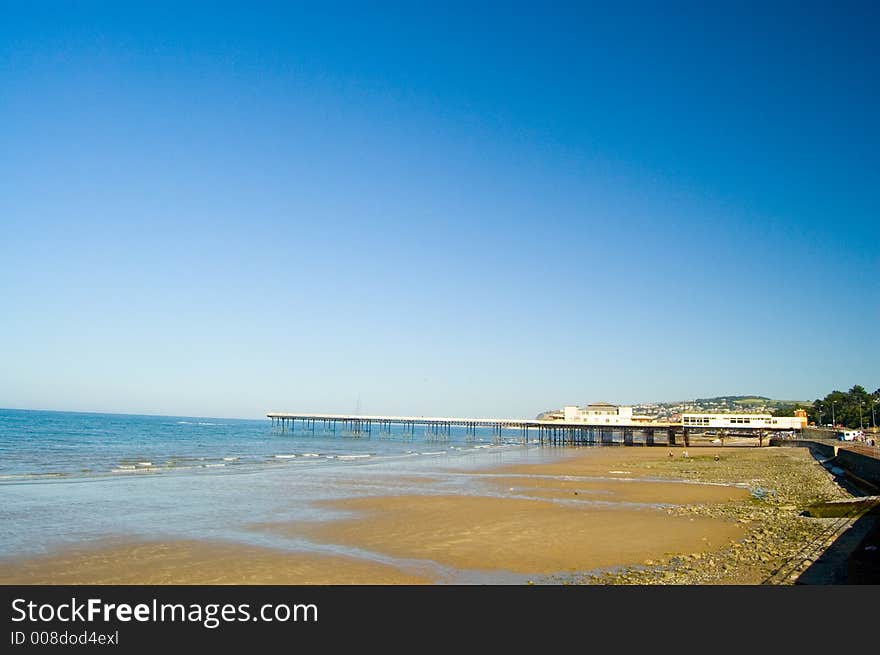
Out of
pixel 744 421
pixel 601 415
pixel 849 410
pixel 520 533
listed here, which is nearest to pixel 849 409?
pixel 849 410

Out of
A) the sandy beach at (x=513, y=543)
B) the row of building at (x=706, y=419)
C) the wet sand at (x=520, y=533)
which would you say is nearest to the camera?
the sandy beach at (x=513, y=543)

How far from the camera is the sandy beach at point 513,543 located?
39.4 feet

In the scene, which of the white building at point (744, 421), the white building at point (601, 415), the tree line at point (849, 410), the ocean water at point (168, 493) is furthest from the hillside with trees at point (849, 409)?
the ocean water at point (168, 493)

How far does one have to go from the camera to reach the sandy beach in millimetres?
12023

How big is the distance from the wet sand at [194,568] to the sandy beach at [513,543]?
23 mm

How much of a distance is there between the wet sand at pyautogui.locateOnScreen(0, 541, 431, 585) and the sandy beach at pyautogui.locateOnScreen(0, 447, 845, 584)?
2 cm

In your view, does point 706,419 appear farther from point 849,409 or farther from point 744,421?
point 849,409

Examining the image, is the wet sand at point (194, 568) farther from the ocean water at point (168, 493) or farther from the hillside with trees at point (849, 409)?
the hillside with trees at point (849, 409)

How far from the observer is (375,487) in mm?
28594

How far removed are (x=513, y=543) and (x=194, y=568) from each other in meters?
7.63

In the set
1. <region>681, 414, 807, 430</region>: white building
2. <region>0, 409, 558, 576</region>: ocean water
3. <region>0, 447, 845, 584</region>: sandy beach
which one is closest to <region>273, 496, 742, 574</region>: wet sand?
<region>0, 447, 845, 584</region>: sandy beach

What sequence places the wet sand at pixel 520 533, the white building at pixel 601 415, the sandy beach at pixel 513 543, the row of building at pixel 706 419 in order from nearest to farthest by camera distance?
the sandy beach at pixel 513 543 < the wet sand at pixel 520 533 < the row of building at pixel 706 419 < the white building at pixel 601 415

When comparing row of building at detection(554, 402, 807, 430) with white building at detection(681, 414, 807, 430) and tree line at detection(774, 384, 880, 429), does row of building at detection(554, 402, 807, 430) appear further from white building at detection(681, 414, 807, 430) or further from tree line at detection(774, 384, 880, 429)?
tree line at detection(774, 384, 880, 429)

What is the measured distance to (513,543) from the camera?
608 inches
